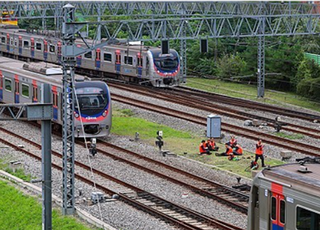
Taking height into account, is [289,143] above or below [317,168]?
below

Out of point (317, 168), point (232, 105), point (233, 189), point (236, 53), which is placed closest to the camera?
point (317, 168)

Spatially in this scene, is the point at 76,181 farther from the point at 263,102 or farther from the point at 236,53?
the point at 236,53

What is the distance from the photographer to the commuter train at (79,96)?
96.7 feet

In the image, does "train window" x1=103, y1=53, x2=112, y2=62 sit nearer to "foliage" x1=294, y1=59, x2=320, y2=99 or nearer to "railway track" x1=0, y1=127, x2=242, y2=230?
"foliage" x1=294, y1=59, x2=320, y2=99

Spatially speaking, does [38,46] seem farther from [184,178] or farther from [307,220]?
[307,220]

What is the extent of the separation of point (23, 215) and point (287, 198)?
9171 millimetres

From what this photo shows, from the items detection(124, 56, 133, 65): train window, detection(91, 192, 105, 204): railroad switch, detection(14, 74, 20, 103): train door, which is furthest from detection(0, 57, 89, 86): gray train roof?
detection(91, 192, 105, 204): railroad switch

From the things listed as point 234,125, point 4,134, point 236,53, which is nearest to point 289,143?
point 234,125

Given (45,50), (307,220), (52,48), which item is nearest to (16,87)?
(52,48)

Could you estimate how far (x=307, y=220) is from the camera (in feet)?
45.2

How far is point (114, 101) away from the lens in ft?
131

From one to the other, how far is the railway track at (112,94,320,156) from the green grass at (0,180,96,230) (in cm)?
1102

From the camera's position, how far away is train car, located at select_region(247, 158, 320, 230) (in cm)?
1373

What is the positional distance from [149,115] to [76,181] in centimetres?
1247
